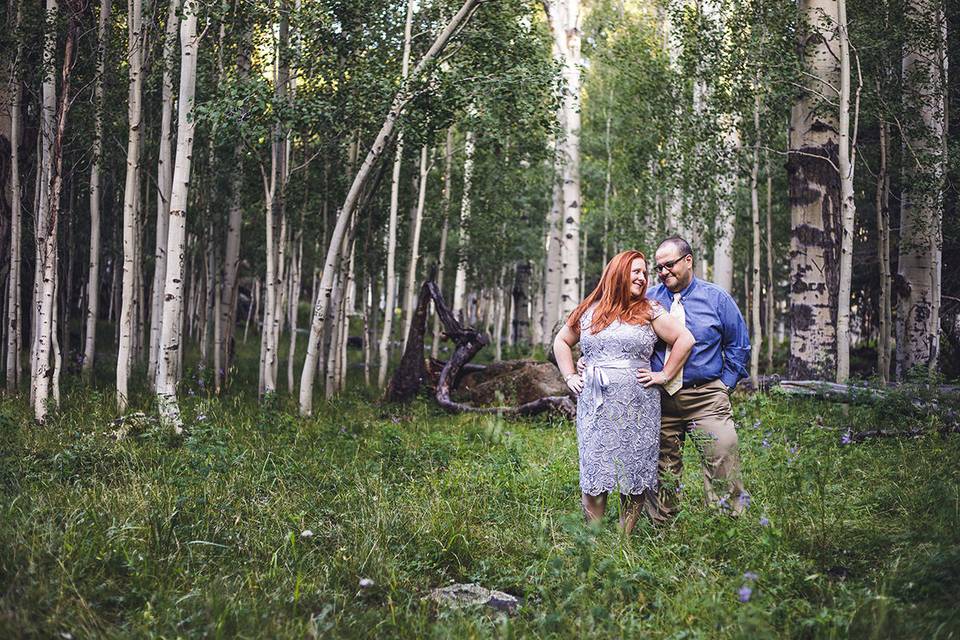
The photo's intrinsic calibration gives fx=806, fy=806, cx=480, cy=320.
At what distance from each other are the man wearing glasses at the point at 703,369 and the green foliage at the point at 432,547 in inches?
11.0

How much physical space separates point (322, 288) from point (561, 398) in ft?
12.3

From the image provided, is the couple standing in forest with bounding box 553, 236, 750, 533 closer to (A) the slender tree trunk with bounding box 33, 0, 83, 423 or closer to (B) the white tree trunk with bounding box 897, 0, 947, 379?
(A) the slender tree trunk with bounding box 33, 0, 83, 423

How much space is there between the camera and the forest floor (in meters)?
3.84

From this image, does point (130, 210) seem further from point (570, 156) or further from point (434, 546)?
point (570, 156)

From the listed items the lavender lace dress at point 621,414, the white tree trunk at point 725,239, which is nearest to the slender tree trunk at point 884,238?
the white tree trunk at point 725,239

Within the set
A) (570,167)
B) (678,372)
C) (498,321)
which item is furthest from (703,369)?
→ (498,321)

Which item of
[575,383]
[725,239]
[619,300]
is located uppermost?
[725,239]

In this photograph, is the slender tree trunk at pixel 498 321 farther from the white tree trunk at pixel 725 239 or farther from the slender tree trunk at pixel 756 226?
the white tree trunk at pixel 725 239

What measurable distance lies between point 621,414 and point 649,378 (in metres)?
0.29

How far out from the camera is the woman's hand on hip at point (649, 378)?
204 inches

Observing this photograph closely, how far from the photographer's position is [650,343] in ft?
17.2

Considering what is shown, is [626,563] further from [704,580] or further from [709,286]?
[709,286]

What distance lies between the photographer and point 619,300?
17.2 ft

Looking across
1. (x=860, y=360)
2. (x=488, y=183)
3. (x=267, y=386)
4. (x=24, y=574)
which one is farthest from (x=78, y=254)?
(x=24, y=574)
